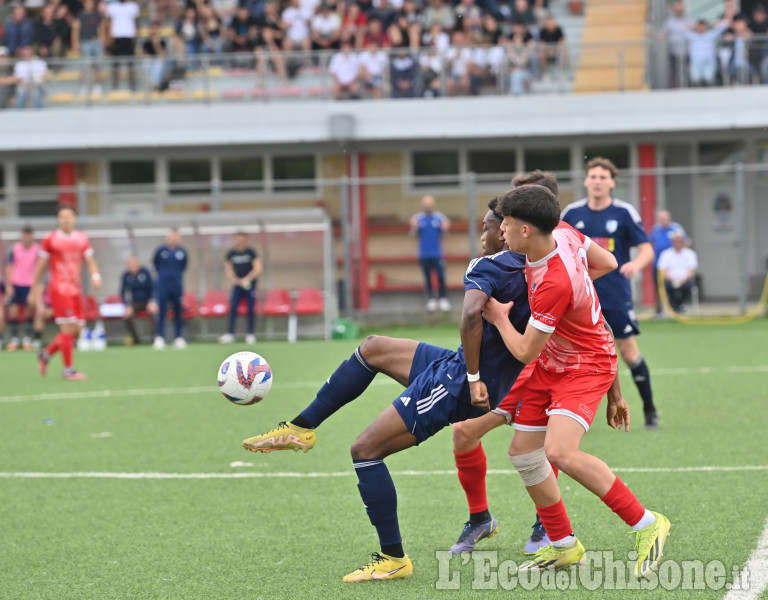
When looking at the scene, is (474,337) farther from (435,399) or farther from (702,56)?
(702,56)

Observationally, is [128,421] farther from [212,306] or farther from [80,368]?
[212,306]

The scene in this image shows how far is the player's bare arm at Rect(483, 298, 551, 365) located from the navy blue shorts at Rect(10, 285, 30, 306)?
16365 mm

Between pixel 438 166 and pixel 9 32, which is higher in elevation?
pixel 9 32

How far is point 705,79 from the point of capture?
872 inches

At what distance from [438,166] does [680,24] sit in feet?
20.6

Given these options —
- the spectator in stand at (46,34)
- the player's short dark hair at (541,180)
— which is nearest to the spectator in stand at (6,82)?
the spectator in stand at (46,34)

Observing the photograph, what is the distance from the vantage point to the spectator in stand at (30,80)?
2305 cm

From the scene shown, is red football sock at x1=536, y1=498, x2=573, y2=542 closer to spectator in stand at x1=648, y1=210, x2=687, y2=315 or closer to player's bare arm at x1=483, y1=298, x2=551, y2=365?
player's bare arm at x1=483, y1=298, x2=551, y2=365

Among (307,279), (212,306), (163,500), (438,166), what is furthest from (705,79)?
(163,500)

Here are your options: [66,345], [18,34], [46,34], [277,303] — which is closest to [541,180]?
[66,345]

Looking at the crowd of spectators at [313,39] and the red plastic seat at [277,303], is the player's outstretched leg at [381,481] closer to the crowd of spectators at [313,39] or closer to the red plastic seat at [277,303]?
the red plastic seat at [277,303]

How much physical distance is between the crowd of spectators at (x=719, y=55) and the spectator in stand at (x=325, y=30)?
24.0 ft

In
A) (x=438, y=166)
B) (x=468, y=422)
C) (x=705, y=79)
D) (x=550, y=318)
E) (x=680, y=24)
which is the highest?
(x=680, y=24)

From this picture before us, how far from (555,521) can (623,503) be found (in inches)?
13.4
